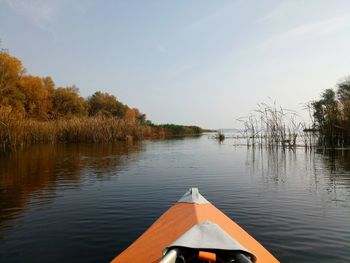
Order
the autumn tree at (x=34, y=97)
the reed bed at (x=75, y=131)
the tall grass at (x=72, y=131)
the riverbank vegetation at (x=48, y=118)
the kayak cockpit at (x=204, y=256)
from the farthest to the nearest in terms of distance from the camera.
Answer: the autumn tree at (x=34, y=97)
the reed bed at (x=75, y=131)
the tall grass at (x=72, y=131)
the riverbank vegetation at (x=48, y=118)
the kayak cockpit at (x=204, y=256)

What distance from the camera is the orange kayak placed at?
2752mm

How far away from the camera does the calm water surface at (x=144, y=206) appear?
15.4ft

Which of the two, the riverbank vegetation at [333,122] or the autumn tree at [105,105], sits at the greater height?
the autumn tree at [105,105]

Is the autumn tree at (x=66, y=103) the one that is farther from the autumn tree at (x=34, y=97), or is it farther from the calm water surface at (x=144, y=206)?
the calm water surface at (x=144, y=206)

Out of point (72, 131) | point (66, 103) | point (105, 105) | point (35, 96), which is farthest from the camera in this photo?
point (105, 105)

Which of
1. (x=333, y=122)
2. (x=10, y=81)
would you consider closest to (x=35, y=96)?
(x=10, y=81)

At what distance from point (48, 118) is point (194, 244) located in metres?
41.7

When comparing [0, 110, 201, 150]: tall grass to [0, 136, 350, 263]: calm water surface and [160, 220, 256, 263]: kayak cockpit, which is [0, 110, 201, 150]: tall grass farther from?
[160, 220, 256, 263]: kayak cockpit

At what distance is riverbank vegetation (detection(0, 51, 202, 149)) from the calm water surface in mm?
8850

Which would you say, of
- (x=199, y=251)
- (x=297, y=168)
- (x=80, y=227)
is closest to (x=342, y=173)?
(x=297, y=168)

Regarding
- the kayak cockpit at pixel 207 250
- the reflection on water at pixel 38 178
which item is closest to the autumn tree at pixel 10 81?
the reflection on water at pixel 38 178

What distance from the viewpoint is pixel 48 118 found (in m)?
40.8

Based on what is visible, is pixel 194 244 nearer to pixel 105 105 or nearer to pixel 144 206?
pixel 144 206

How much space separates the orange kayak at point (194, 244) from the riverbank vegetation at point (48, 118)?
1694cm
